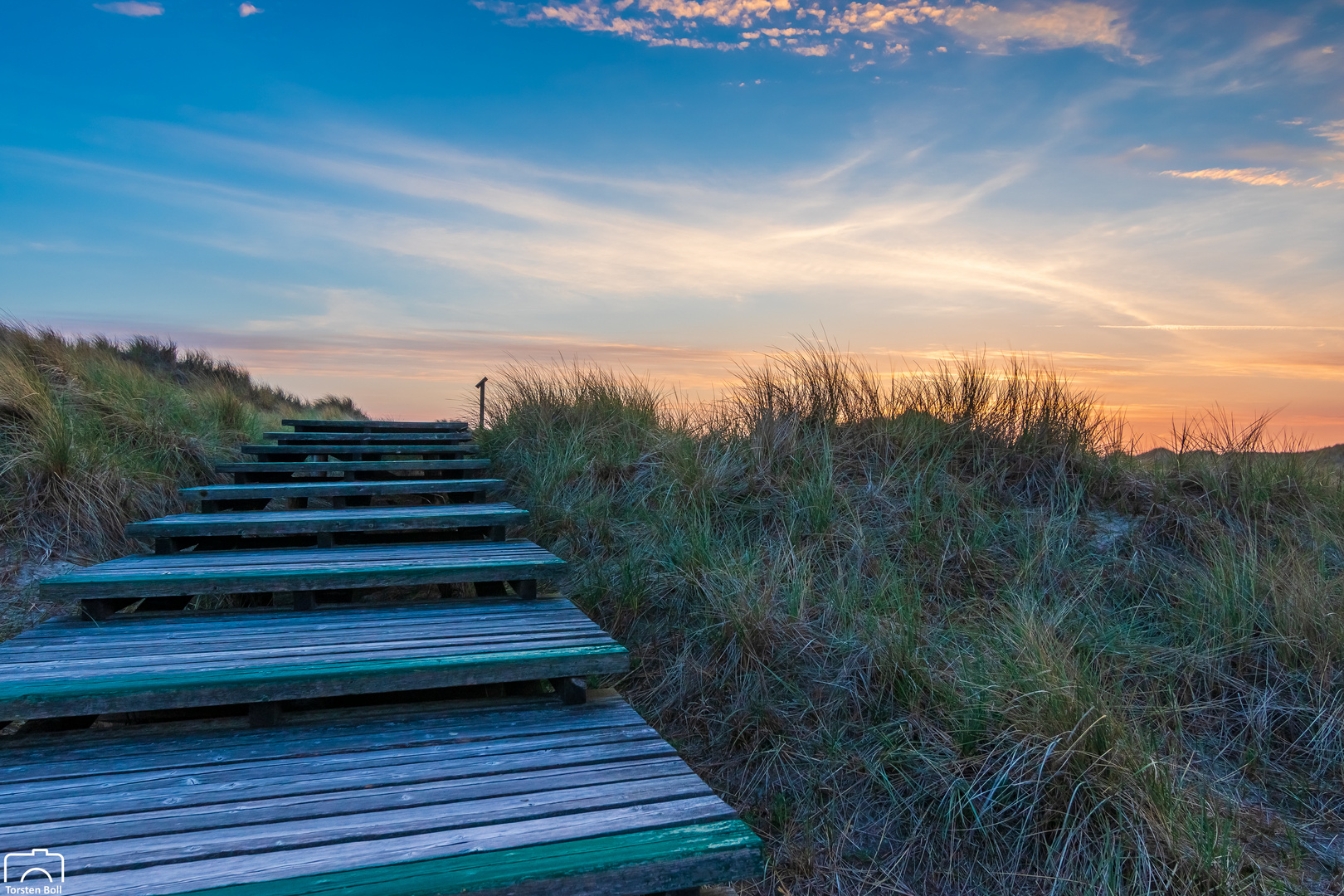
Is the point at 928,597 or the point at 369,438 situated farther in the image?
the point at 369,438

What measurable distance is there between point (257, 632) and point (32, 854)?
1.33m

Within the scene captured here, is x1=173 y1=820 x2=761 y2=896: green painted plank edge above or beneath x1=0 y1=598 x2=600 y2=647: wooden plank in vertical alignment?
beneath

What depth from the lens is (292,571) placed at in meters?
3.43

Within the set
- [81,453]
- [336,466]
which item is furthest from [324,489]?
[81,453]

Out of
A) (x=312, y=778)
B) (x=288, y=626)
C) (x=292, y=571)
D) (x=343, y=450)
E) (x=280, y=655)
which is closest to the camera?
(x=312, y=778)

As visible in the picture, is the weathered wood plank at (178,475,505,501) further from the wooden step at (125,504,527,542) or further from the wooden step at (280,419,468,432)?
the wooden step at (280,419,468,432)

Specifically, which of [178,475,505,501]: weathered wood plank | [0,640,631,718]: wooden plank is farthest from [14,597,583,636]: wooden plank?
[178,475,505,501]: weathered wood plank

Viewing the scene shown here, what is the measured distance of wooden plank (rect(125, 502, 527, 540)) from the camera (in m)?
4.05

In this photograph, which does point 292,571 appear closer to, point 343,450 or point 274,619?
point 274,619

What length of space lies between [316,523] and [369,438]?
156 inches

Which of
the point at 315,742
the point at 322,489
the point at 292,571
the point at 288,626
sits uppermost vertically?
the point at 322,489

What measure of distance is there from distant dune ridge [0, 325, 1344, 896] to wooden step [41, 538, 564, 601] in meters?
0.68

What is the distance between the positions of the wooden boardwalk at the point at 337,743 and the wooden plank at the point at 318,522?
3cm

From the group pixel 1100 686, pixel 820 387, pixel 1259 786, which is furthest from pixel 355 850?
pixel 820 387
